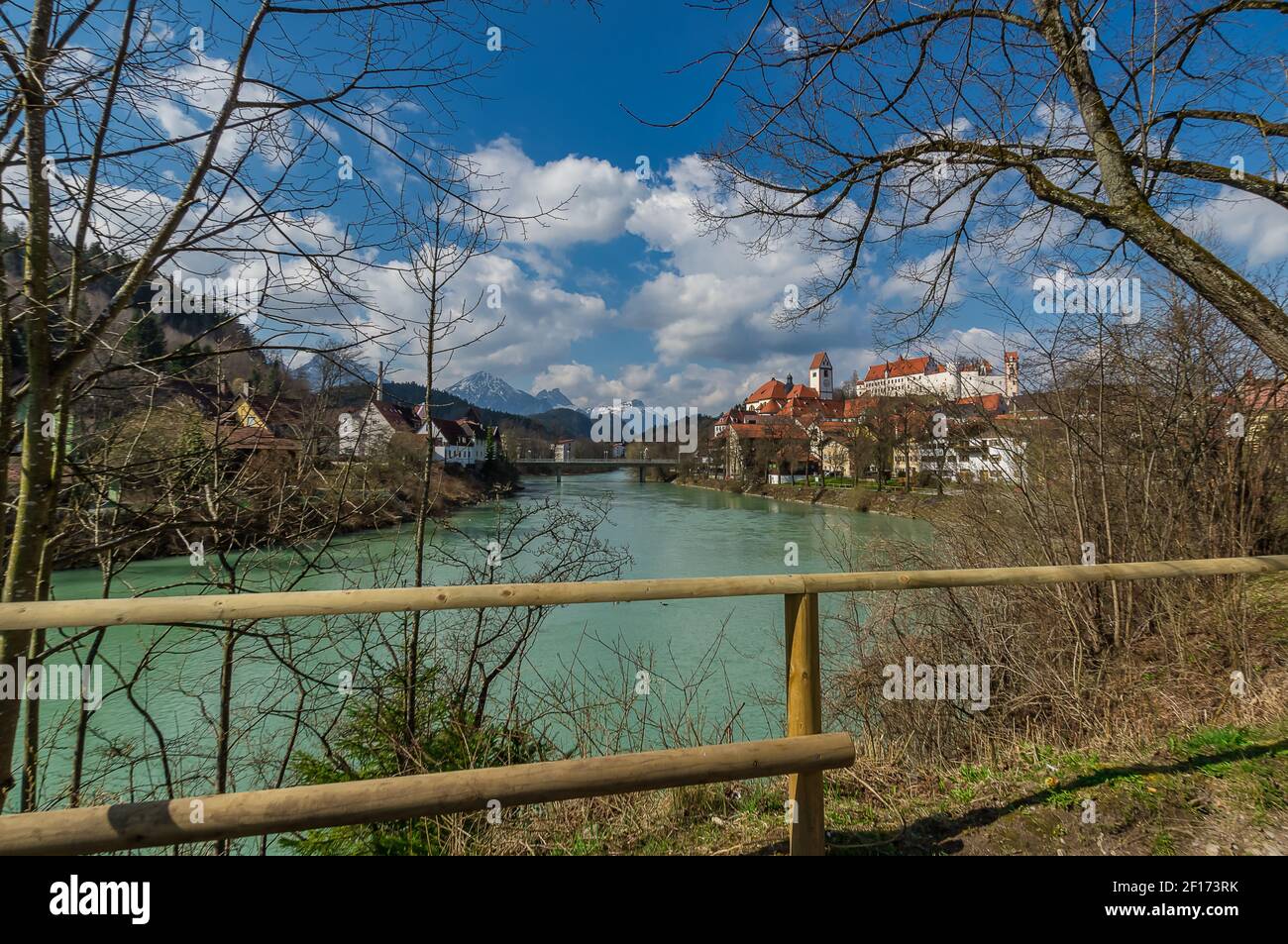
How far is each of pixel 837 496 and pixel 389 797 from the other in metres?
29.2

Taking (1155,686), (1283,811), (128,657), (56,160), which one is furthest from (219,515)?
(128,657)

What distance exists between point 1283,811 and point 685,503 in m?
31.5

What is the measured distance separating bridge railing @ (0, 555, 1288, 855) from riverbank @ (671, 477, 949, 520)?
13617mm

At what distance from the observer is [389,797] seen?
159cm

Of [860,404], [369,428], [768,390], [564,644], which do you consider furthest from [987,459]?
[768,390]

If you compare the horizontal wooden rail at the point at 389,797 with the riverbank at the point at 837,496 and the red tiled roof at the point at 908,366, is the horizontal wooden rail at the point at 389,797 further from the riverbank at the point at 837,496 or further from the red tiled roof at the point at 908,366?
the riverbank at the point at 837,496

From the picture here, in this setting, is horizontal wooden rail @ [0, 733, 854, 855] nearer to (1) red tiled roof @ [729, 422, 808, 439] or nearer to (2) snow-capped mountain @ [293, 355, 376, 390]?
(2) snow-capped mountain @ [293, 355, 376, 390]

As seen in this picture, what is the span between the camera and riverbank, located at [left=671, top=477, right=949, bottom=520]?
70.0 feet

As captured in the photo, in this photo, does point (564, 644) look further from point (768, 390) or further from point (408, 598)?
point (768, 390)

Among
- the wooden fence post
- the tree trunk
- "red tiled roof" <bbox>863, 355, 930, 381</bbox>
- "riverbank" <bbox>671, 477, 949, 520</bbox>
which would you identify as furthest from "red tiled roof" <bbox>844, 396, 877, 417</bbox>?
the tree trunk

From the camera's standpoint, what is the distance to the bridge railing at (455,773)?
58.1 inches

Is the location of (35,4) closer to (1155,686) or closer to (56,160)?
(56,160)
